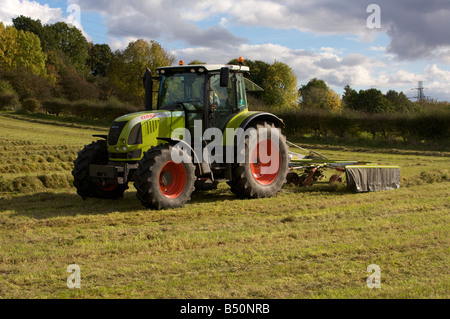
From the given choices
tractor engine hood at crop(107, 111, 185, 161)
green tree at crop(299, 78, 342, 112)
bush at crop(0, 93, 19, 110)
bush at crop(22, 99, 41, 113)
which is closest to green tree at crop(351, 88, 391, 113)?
green tree at crop(299, 78, 342, 112)

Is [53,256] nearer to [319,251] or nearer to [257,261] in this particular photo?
[257,261]

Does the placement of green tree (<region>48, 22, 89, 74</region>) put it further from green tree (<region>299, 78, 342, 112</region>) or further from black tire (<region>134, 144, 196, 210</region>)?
black tire (<region>134, 144, 196, 210</region>)

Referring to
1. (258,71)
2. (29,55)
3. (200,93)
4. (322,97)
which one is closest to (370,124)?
(200,93)

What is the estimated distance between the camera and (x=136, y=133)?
8336mm

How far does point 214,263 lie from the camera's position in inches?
207

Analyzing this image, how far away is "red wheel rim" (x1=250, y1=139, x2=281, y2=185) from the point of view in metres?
9.73

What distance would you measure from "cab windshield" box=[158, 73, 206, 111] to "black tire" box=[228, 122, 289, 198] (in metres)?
1.26

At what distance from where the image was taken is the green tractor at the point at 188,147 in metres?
8.17

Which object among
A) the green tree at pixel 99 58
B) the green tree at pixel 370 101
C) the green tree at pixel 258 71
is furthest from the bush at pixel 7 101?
the green tree at pixel 99 58

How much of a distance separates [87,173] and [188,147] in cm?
196

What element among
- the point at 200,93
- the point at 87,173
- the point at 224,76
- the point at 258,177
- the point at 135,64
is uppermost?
the point at 135,64

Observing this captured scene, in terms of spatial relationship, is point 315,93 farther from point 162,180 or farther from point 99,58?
point 162,180

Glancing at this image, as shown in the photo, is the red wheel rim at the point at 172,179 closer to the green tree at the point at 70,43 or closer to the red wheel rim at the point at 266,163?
the red wheel rim at the point at 266,163

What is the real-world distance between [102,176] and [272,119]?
3738 mm
